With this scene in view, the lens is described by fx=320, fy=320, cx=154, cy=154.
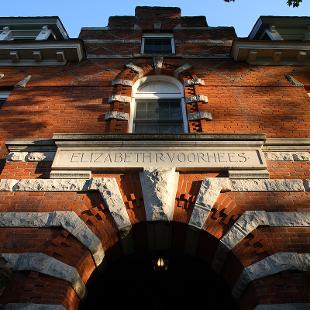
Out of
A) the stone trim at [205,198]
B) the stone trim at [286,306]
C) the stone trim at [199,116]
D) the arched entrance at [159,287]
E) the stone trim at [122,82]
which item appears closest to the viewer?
the stone trim at [286,306]

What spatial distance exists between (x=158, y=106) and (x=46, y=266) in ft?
18.3

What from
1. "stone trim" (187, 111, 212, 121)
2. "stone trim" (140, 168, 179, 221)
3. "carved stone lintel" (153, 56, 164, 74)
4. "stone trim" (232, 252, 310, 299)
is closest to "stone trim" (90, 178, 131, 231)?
"stone trim" (140, 168, 179, 221)

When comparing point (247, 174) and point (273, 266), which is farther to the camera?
point (247, 174)

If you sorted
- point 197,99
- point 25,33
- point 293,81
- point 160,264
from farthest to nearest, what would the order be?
point 25,33, point 293,81, point 197,99, point 160,264

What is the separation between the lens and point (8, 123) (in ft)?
26.3

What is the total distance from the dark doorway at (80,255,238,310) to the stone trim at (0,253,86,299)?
6.66 feet

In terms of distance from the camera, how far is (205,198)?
5.73m

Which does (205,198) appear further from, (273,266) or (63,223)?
(63,223)

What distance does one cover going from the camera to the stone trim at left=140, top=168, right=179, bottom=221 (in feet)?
18.1

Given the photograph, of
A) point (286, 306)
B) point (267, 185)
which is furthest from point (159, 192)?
point (286, 306)

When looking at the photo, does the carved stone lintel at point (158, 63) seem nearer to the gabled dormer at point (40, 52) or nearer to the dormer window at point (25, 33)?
the gabled dormer at point (40, 52)

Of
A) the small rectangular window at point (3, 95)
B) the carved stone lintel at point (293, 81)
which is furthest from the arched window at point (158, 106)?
the small rectangular window at point (3, 95)

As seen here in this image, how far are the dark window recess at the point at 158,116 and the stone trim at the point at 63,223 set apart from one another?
11.1ft

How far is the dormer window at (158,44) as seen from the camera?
12.2 m
